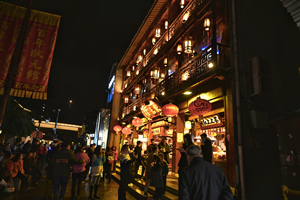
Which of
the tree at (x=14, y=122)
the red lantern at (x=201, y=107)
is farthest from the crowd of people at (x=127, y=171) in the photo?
the tree at (x=14, y=122)

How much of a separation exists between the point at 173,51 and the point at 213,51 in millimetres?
6529

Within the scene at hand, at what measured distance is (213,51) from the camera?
8.47m

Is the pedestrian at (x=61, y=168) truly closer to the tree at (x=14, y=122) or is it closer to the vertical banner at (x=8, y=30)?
the vertical banner at (x=8, y=30)

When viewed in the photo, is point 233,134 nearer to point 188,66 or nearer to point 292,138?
point 292,138

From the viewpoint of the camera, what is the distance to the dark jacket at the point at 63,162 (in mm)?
6559

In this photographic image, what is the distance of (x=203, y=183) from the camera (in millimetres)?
Result: 3004

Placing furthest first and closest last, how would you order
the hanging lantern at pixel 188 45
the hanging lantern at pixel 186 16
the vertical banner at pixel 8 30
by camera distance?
the hanging lantern at pixel 186 16, the hanging lantern at pixel 188 45, the vertical banner at pixel 8 30

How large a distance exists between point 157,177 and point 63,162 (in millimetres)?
3548

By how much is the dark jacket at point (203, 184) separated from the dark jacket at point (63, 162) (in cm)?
510

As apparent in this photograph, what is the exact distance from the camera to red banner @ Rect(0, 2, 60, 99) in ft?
25.9

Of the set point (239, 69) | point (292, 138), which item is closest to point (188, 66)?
point (239, 69)

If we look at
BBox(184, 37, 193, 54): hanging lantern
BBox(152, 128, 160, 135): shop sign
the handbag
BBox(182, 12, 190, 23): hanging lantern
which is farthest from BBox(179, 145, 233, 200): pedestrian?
BBox(152, 128, 160, 135): shop sign

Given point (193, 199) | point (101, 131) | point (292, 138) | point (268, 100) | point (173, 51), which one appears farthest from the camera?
point (101, 131)

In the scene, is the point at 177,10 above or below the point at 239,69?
above
